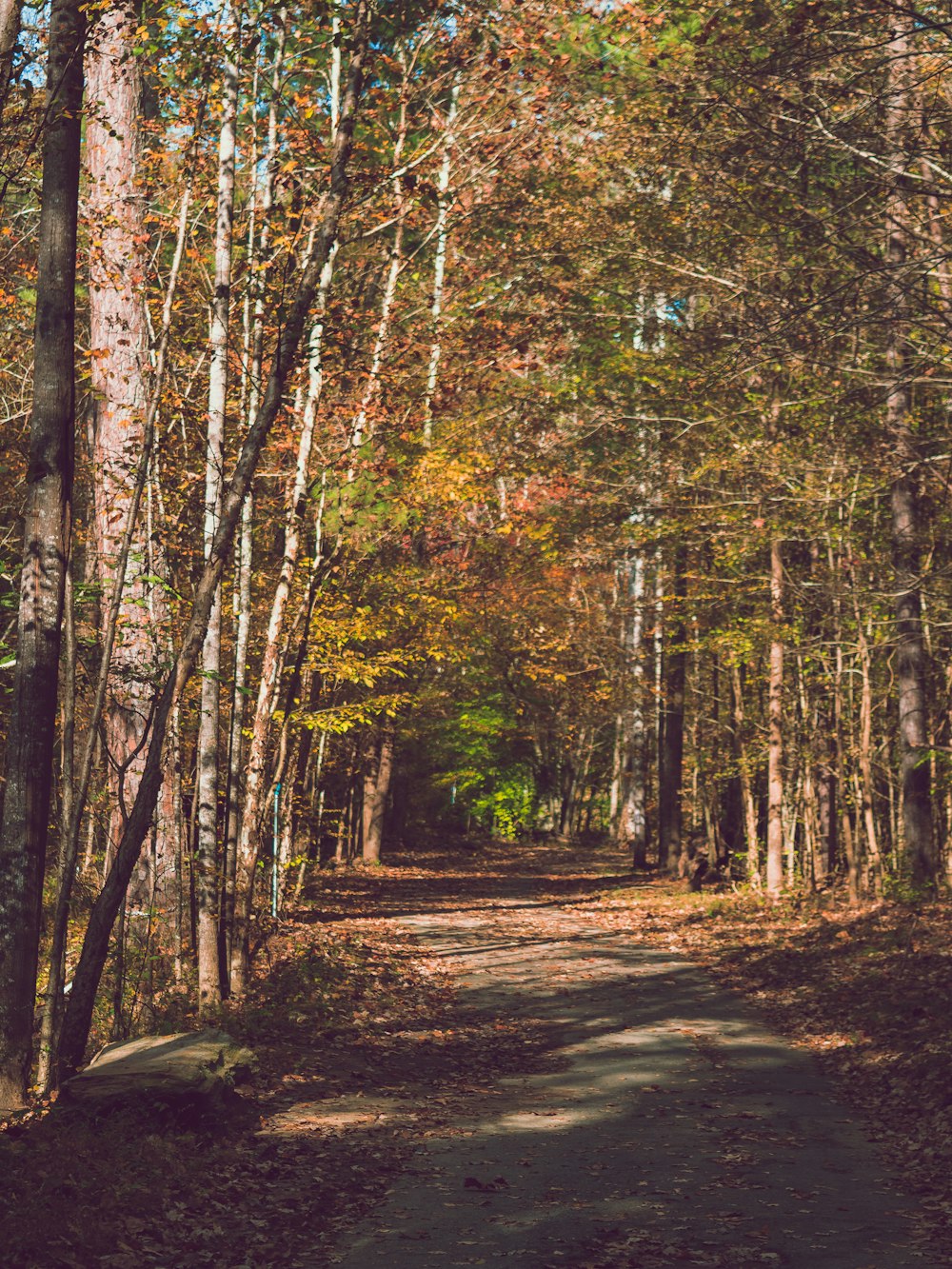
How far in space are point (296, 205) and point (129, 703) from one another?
5.29 metres

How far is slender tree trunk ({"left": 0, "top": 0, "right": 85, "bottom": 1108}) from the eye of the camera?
758 cm

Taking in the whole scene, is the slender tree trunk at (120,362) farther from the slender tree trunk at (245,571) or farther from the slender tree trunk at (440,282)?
the slender tree trunk at (440,282)

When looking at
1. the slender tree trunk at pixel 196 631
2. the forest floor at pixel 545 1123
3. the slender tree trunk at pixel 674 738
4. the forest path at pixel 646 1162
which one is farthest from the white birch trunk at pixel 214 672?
the slender tree trunk at pixel 674 738

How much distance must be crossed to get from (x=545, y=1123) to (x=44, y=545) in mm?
5052

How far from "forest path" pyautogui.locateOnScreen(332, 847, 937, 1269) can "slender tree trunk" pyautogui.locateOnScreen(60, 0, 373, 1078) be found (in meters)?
2.30

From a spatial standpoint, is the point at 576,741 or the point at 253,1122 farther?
the point at 576,741

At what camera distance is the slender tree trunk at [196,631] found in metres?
7.77

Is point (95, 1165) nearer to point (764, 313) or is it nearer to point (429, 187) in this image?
point (429, 187)

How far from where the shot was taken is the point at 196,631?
8297 millimetres

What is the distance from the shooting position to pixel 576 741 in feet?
144

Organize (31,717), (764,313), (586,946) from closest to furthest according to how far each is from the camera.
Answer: (31,717)
(764,313)
(586,946)

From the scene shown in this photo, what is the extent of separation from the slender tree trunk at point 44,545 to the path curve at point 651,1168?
106 inches

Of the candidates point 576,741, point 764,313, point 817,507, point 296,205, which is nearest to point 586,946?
point 817,507

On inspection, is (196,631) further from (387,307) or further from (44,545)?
(387,307)
